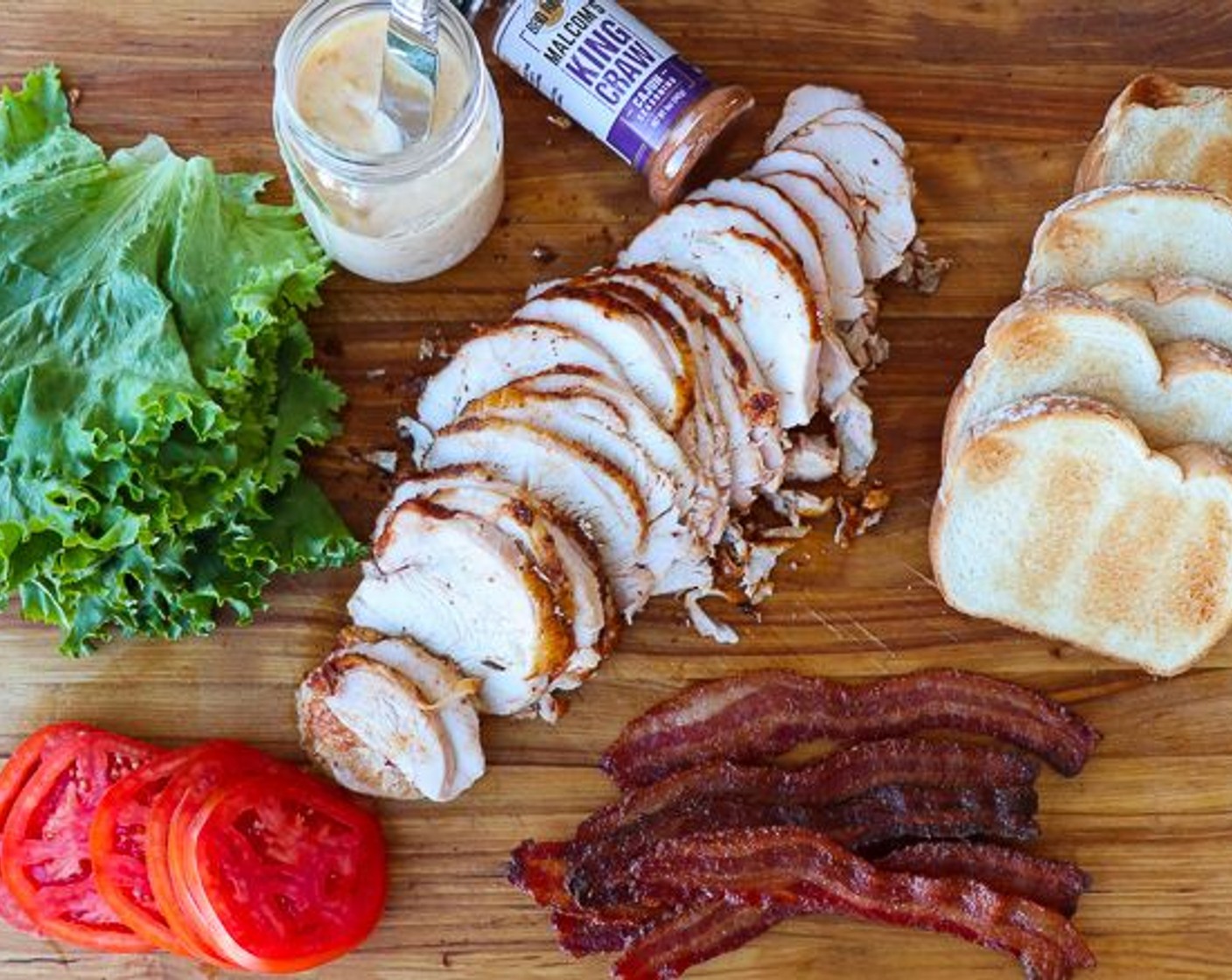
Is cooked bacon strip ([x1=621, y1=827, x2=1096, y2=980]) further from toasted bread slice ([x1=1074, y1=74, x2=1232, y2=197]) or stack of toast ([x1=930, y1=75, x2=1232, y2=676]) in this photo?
toasted bread slice ([x1=1074, y1=74, x2=1232, y2=197])

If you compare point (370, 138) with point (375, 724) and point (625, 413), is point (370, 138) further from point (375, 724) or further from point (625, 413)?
point (375, 724)

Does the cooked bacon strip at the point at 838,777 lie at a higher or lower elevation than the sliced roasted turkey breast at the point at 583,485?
lower

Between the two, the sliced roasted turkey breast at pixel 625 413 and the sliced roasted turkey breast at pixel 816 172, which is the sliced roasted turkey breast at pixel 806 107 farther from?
the sliced roasted turkey breast at pixel 625 413

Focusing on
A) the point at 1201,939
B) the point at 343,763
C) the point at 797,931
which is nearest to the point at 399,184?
the point at 343,763

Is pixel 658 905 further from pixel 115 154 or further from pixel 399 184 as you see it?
pixel 115 154

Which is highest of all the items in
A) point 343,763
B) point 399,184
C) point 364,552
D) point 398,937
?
point 399,184

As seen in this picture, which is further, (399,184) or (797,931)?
(797,931)

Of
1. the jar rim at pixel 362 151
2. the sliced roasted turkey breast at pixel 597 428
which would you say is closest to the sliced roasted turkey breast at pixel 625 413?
the sliced roasted turkey breast at pixel 597 428

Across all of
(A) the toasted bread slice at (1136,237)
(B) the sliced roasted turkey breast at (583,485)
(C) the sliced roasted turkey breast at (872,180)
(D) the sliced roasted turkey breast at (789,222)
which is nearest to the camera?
(B) the sliced roasted turkey breast at (583,485)

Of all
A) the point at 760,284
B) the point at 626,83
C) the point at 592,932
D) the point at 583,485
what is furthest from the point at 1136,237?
the point at 592,932
